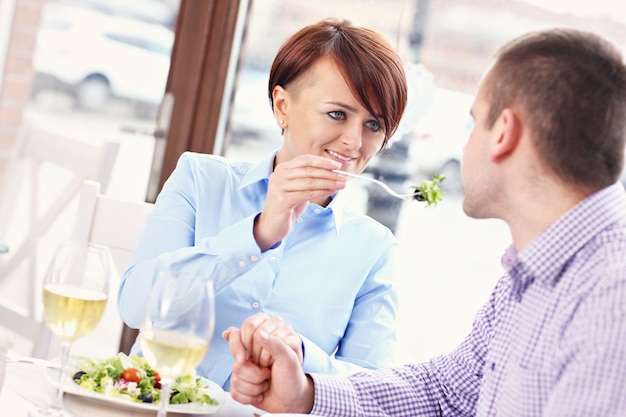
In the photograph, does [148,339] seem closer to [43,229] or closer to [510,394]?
[510,394]

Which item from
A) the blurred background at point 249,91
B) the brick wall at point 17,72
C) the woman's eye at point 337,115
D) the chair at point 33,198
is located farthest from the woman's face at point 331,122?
the brick wall at point 17,72

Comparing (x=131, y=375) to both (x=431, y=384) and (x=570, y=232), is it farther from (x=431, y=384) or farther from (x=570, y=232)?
(x=570, y=232)

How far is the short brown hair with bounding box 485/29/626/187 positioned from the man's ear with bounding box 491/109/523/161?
0.7 inches

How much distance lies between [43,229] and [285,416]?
7.70ft

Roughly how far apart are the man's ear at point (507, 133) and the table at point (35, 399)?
597mm

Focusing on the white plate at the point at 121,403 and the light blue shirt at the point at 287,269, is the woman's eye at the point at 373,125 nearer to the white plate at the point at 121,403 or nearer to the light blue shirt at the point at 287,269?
the light blue shirt at the point at 287,269

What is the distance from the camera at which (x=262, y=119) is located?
3613 mm

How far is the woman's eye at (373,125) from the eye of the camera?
2.12 meters

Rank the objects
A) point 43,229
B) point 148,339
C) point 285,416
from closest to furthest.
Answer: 1. point 148,339
2. point 285,416
3. point 43,229

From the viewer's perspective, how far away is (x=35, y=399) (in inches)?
54.2

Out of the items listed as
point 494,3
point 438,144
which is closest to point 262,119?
point 438,144

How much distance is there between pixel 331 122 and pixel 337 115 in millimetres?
22

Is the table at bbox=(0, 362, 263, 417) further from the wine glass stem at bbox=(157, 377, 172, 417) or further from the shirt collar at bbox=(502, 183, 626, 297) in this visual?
the shirt collar at bbox=(502, 183, 626, 297)

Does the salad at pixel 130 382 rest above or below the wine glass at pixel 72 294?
below
